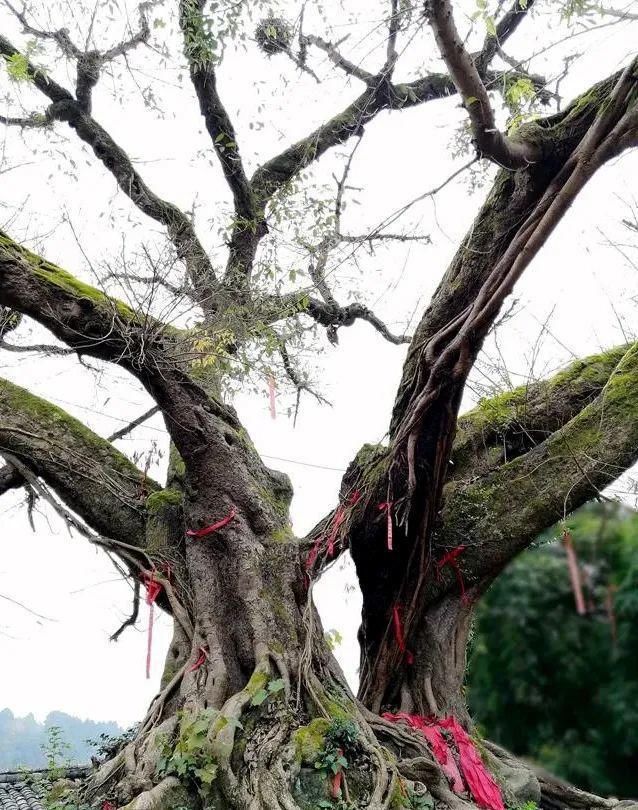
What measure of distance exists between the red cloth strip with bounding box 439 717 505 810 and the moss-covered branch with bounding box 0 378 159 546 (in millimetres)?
2161

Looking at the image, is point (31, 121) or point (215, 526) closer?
point (215, 526)

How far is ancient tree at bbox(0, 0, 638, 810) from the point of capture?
311 centimetres

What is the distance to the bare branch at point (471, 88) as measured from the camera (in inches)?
98.4

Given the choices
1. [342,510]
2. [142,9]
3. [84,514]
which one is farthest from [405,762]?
[142,9]

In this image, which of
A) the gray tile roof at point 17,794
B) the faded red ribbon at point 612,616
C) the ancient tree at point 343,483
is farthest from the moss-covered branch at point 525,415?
the faded red ribbon at point 612,616

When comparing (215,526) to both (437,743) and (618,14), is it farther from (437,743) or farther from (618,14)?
(618,14)

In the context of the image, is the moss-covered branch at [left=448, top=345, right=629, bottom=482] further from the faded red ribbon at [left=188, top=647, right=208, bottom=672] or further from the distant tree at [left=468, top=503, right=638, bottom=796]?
the distant tree at [left=468, top=503, right=638, bottom=796]

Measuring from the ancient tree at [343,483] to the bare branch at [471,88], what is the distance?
11 millimetres

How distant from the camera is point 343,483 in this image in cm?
459

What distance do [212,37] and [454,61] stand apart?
2.64 metres

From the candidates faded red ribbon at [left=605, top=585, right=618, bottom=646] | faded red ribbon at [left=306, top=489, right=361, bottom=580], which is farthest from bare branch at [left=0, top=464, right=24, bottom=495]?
faded red ribbon at [left=605, top=585, right=618, bottom=646]

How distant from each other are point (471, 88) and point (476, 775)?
3113mm

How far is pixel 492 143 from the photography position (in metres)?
3.01

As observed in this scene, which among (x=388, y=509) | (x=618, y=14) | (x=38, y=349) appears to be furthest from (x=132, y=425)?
(x=618, y=14)
